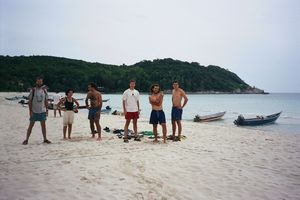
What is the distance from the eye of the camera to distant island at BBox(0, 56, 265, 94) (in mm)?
108875

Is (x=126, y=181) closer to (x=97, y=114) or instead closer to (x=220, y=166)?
(x=220, y=166)

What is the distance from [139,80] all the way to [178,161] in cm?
12180

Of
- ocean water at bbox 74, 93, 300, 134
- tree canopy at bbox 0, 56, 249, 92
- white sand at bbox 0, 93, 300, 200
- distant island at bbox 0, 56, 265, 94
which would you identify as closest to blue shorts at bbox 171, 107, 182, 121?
white sand at bbox 0, 93, 300, 200

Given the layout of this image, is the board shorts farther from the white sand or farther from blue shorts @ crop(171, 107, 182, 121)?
blue shorts @ crop(171, 107, 182, 121)

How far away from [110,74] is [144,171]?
129132 millimetres

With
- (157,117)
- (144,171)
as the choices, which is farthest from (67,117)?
(144,171)

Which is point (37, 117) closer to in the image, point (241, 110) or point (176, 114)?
point (176, 114)

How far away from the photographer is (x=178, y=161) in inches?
247

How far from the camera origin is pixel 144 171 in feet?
17.5

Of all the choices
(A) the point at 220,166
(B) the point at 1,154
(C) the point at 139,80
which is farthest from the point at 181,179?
(C) the point at 139,80

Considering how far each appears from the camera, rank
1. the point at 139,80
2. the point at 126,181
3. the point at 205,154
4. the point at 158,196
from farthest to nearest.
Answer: the point at 139,80 < the point at 205,154 < the point at 126,181 < the point at 158,196

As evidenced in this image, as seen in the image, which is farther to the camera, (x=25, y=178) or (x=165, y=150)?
(x=165, y=150)

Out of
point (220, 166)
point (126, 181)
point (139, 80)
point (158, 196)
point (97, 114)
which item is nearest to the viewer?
point (158, 196)

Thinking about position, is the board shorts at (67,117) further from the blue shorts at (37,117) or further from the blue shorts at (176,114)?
the blue shorts at (176,114)
